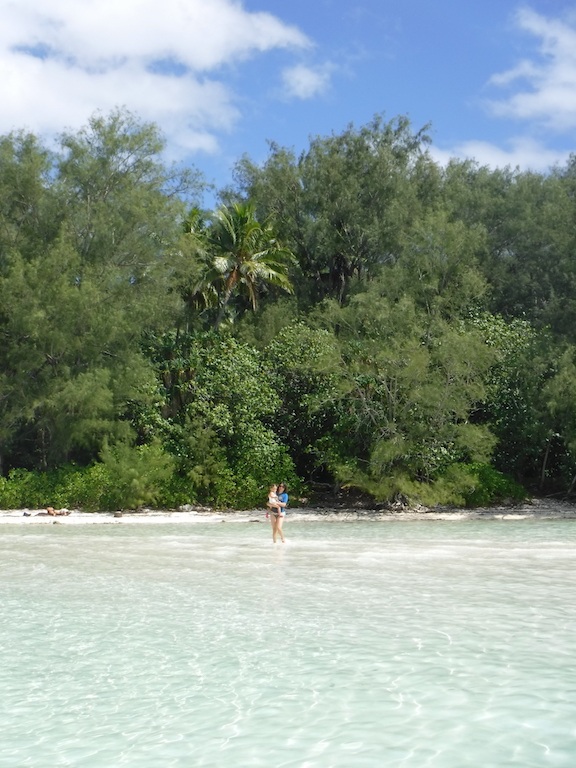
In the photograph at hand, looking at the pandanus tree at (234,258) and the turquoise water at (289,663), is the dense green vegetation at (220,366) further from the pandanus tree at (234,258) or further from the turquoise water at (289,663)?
the turquoise water at (289,663)

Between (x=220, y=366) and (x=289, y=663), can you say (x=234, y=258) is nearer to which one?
(x=220, y=366)

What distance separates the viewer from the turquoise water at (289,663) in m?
6.86

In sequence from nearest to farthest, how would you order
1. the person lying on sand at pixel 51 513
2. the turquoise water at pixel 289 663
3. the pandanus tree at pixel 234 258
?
the turquoise water at pixel 289 663 → the person lying on sand at pixel 51 513 → the pandanus tree at pixel 234 258

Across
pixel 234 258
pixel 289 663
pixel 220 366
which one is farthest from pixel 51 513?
pixel 289 663

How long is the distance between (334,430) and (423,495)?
15.3ft

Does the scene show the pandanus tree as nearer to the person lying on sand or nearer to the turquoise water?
the person lying on sand

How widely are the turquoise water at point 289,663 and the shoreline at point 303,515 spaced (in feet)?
36.4

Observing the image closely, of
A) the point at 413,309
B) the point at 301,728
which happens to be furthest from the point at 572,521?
the point at 301,728

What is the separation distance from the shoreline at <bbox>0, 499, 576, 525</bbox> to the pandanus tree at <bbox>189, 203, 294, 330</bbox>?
33.2ft

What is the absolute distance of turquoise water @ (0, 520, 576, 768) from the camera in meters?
6.86

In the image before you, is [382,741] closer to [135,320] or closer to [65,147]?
[135,320]

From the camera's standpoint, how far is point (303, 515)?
2984 cm

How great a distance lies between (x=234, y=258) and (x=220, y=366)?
751 cm

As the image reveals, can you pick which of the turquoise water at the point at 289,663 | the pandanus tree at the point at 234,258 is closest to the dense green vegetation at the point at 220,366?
the pandanus tree at the point at 234,258
